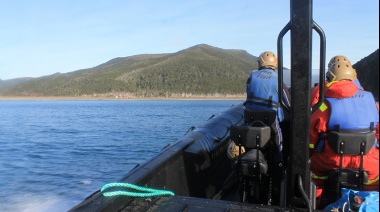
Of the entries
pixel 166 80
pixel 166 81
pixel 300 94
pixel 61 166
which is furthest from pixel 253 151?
pixel 166 80

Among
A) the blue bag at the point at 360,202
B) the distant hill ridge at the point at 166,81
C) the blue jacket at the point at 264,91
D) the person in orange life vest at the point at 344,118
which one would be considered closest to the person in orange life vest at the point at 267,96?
the blue jacket at the point at 264,91

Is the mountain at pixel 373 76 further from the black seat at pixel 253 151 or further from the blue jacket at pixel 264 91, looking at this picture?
the blue jacket at pixel 264 91

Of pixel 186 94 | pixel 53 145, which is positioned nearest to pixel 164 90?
pixel 186 94

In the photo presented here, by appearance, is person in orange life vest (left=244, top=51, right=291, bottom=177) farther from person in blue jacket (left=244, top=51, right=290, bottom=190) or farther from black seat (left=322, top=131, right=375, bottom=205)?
black seat (left=322, top=131, right=375, bottom=205)

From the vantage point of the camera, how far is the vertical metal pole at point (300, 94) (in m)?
1.91

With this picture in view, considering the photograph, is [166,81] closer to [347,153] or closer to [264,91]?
[264,91]

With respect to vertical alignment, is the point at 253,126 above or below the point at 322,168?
above

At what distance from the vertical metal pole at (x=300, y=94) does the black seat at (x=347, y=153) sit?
78 centimetres

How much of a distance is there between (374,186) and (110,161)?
10.9 metres

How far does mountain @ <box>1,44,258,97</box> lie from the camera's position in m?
126

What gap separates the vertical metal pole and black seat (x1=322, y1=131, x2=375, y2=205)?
0.78 meters

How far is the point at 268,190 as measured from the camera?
141 inches

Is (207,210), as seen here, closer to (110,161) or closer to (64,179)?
(64,179)

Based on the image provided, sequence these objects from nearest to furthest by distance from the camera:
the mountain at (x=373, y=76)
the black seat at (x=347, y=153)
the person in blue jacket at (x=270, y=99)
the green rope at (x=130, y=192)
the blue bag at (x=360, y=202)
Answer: the mountain at (x=373, y=76) < the blue bag at (x=360, y=202) < the green rope at (x=130, y=192) < the black seat at (x=347, y=153) < the person in blue jacket at (x=270, y=99)
